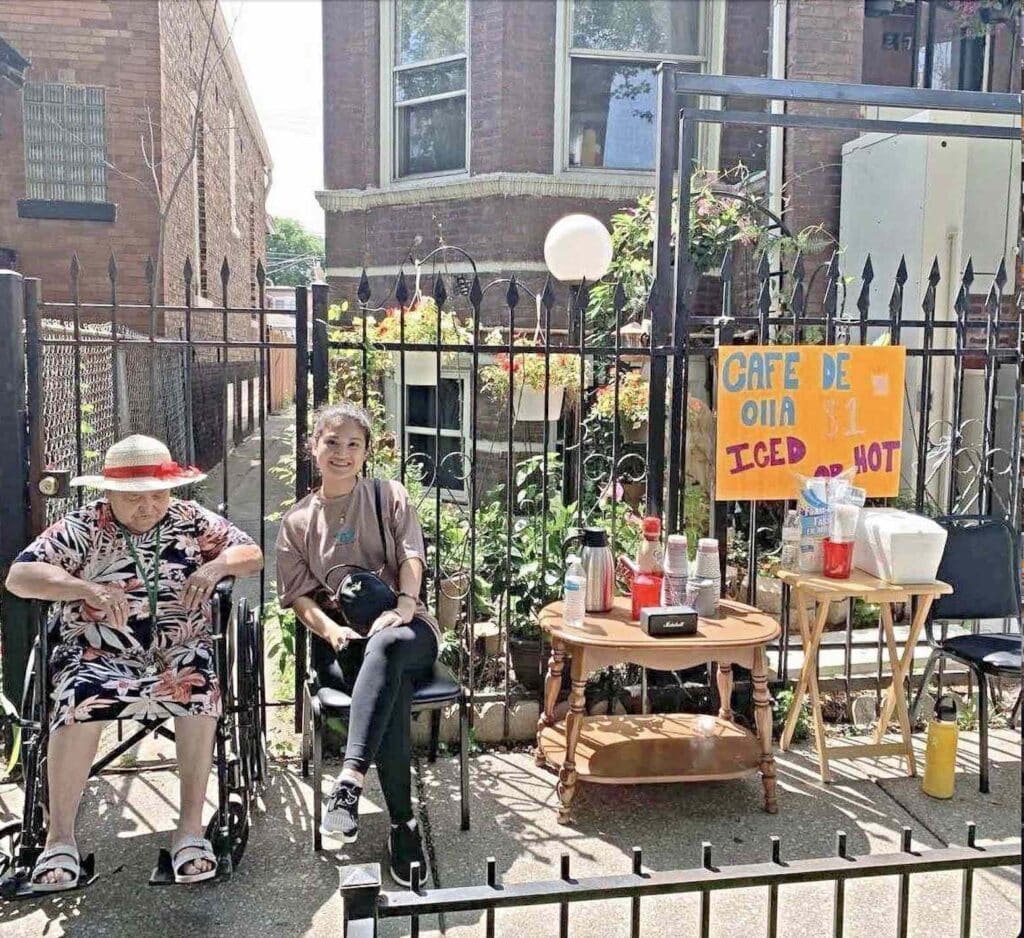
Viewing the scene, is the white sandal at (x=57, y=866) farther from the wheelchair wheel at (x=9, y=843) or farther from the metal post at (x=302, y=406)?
→ the metal post at (x=302, y=406)

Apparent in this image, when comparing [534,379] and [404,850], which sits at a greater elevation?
[534,379]

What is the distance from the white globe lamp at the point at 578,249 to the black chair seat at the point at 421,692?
3.03 m

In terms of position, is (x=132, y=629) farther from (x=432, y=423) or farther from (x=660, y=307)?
(x=432, y=423)

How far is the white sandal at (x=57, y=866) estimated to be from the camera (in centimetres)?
264

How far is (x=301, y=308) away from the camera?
3678 millimetres

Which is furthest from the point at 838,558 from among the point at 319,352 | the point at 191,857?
the point at 191,857

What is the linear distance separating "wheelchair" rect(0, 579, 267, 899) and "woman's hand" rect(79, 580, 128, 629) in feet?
0.59

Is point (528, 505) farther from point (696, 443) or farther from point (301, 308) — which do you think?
point (301, 308)

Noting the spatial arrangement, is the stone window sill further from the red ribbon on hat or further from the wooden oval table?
the wooden oval table

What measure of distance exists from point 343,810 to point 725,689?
1.70 meters

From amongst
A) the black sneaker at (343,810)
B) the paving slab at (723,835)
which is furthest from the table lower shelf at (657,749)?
the black sneaker at (343,810)

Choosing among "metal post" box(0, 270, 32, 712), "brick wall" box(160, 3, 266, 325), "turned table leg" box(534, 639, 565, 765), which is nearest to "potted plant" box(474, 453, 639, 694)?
"turned table leg" box(534, 639, 565, 765)

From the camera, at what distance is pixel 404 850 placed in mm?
2891

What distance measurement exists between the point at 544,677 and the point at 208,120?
10505mm
